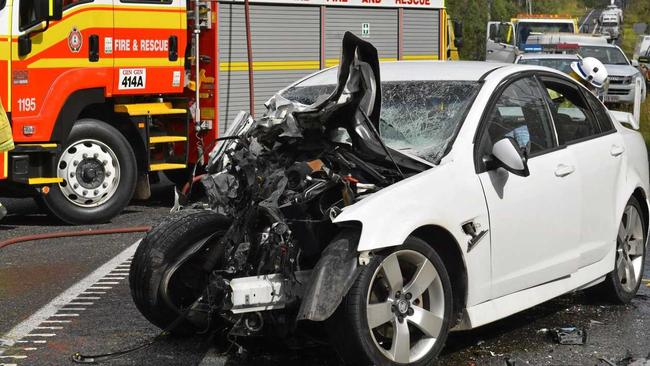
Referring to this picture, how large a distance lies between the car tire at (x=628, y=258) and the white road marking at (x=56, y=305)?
350cm

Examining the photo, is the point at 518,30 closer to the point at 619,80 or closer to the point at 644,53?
the point at 644,53

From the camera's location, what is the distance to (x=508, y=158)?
233 inches

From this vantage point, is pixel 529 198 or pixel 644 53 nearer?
pixel 529 198

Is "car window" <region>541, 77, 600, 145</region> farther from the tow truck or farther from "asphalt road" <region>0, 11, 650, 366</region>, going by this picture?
the tow truck

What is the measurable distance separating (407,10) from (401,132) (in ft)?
30.0

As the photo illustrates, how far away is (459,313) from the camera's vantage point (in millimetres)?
5840

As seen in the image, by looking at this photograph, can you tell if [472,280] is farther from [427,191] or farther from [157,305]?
[157,305]

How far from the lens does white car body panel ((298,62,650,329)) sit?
5.52 m

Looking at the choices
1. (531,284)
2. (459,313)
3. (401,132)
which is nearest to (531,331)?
(531,284)

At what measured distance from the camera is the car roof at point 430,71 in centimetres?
669

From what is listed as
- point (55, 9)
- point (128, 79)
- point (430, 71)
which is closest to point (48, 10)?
point (55, 9)

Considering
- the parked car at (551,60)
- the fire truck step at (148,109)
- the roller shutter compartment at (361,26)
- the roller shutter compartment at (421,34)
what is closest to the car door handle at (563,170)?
the fire truck step at (148,109)

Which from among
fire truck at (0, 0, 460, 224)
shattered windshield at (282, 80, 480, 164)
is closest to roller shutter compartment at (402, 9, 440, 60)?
fire truck at (0, 0, 460, 224)

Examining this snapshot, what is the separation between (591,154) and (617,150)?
40 cm
